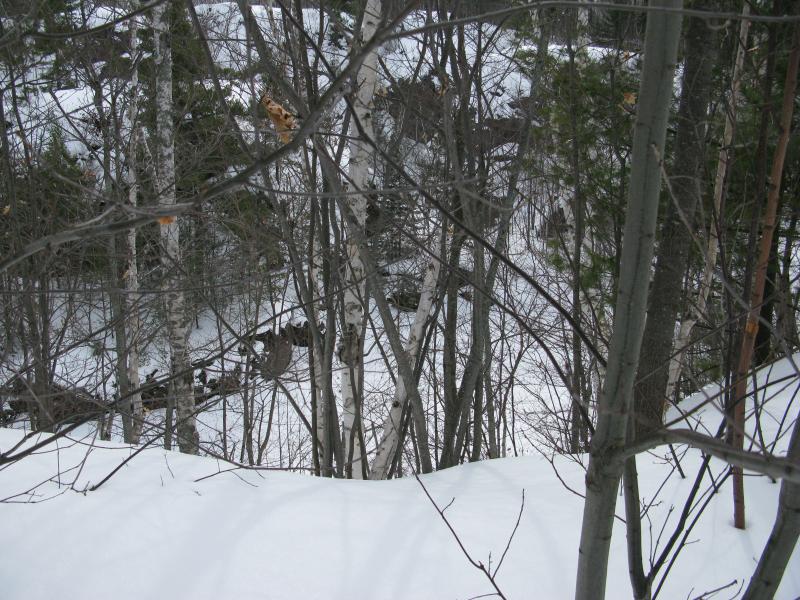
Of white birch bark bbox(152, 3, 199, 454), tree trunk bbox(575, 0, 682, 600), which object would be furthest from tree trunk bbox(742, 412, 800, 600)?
white birch bark bbox(152, 3, 199, 454)

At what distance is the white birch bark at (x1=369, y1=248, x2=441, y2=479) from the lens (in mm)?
4527

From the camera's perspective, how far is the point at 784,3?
2.28m

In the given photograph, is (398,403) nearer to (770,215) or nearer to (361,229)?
(361,229)

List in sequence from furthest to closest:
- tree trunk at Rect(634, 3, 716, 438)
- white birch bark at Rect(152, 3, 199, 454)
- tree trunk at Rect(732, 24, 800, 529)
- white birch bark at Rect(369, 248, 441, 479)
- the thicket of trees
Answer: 1. white birch bark at Rect(152, 3, 199, 454)
2. white birch bark at Rect(369, 248, 441, 479)
3. tree trunk at Rect(634, 3, 716, 438)
4. tree trunk at Rect(732, 24, 800, 529)
5. the thicket of trees

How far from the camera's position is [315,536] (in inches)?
84.8

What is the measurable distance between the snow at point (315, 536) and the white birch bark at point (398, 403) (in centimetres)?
182

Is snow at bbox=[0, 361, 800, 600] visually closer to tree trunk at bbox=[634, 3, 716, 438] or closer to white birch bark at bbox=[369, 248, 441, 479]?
tree trunk at bbox=[634, 3, 716, 438]

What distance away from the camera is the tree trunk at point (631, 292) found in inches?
29.7

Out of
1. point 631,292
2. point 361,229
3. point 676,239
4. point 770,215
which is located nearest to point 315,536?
point 631,292

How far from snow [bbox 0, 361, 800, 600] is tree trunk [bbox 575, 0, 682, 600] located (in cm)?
78

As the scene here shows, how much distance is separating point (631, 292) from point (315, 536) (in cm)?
170

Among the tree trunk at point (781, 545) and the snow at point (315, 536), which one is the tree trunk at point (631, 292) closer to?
the tree trunk at point (781, 545)

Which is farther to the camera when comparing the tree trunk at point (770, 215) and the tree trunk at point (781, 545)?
the tree trunk at point (770, 215)

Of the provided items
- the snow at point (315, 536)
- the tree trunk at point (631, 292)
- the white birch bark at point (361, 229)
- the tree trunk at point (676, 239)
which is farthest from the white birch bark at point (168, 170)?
the tree trunk at point (631, 292)
